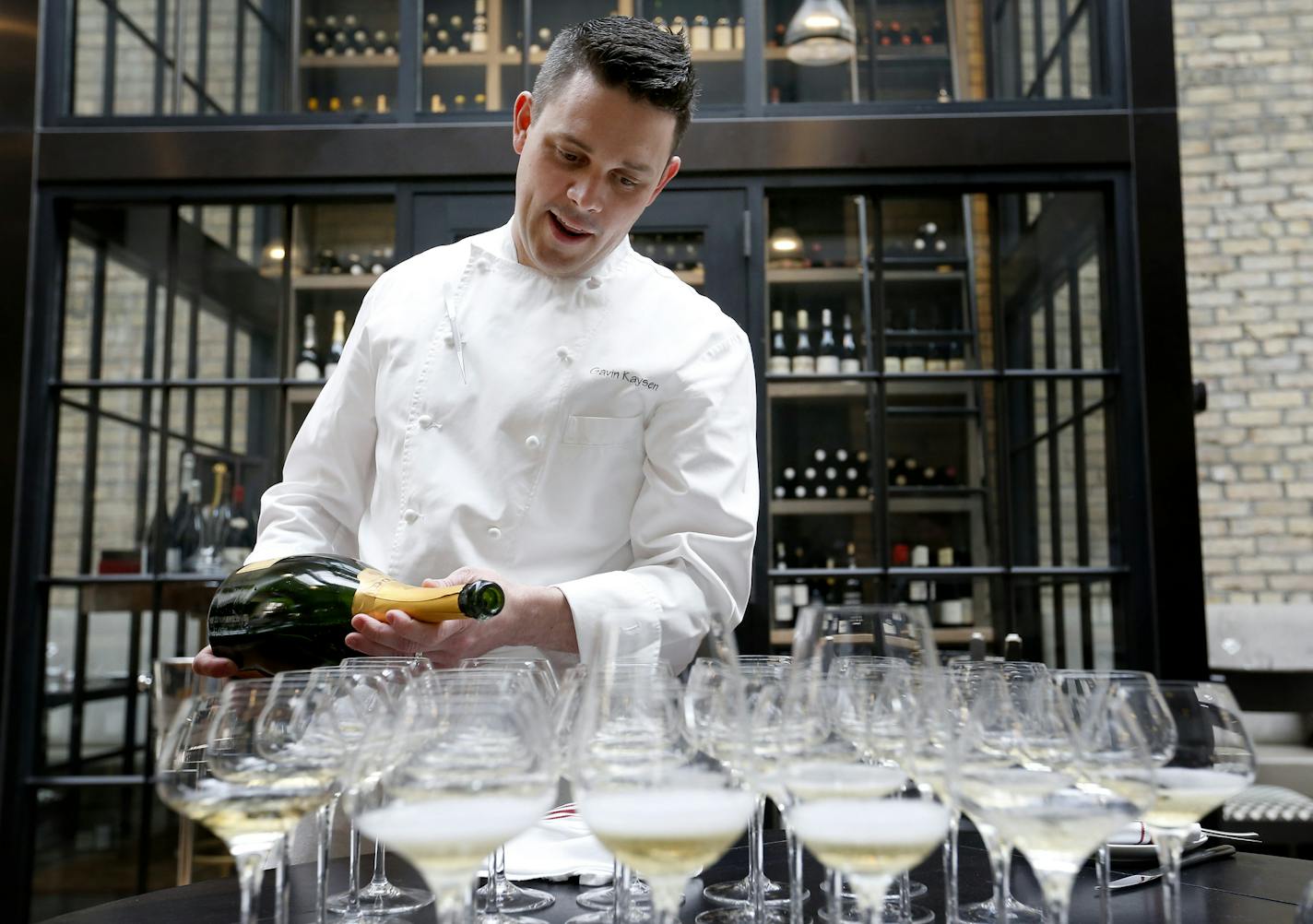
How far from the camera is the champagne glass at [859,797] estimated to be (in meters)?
0.64

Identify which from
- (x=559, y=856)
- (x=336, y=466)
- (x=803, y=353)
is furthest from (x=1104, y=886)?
(x=803, y=353)

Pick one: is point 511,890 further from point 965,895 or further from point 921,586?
point 921,586

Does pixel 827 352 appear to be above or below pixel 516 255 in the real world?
above

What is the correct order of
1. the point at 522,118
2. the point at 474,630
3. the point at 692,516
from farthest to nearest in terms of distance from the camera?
the point at 522,118
the point at 692,516
the point at 474,630

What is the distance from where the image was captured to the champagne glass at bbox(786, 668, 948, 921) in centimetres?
64

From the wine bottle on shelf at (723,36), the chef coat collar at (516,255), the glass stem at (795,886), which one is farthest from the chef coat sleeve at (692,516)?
the wine bottle on shelf at (723,36)

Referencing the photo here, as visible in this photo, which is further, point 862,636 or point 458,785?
point 862,636

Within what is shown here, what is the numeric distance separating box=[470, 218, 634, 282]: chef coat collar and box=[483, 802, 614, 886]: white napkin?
84cm

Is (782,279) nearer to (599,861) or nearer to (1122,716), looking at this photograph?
(599,861)

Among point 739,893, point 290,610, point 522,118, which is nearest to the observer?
point 739,893

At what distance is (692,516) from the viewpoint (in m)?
1.59

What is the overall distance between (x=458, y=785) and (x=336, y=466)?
3.73 ft

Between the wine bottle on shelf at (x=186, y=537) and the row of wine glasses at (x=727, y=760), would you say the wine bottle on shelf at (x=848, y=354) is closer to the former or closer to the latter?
the wine bottle on shelf at (x=186, y=537)

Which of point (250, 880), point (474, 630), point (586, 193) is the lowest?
point (250, 880)
